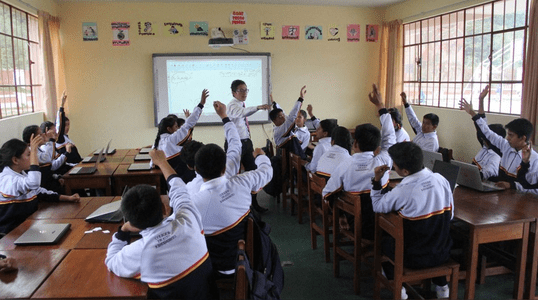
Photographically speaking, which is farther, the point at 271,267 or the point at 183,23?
the point at 183,23

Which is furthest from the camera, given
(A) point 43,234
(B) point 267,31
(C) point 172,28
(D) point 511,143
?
(B) point 267,31

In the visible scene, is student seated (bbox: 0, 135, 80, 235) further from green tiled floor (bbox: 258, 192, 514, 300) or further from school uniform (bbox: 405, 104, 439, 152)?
school uniform (bbox: 405, 104, 439, 152)

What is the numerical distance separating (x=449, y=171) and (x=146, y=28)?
5.59 metres

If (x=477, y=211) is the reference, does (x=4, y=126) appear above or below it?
above

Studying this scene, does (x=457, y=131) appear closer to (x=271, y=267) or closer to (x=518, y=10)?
(x=518, y=10)

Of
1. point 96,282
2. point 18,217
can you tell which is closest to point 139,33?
point 18,217

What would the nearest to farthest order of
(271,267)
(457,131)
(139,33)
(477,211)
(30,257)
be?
(30,257)
(271,267)
(477,211)
(457,131)
(139,33)

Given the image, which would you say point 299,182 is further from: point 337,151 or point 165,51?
point 165,51

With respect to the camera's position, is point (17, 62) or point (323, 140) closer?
point (323, 140)

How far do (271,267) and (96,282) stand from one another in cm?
96

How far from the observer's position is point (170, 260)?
1569 millimetres

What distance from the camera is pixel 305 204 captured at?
4.30 m

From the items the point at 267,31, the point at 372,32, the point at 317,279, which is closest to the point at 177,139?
the point at 317,279

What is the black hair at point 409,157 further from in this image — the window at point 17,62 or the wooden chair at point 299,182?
the window at point 17,62
